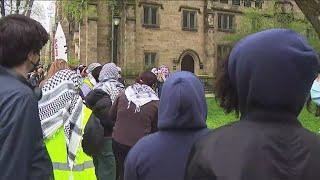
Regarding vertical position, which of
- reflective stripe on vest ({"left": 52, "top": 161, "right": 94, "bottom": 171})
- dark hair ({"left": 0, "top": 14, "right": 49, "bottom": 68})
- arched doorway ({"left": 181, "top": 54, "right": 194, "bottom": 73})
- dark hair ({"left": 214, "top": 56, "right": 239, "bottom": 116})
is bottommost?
reflective stripe on vest ({"left": 52, "top": 161, "right": 94, "bottom": 171})

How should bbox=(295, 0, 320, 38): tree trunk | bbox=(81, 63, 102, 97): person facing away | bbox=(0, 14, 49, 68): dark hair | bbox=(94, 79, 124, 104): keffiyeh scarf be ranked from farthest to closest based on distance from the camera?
bbox=(295, 0, 320, 38): tree trunk < bbox=(81, 63, 102, 97): person facing away < bbox=(94, 79, 124, 104): keffiyeh scarf < bbox=(0, 14, 49, 68): dark hair

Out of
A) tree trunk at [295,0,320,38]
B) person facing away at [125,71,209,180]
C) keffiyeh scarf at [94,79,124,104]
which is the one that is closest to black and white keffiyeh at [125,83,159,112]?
keffiyeh scarf at [94,79,124,104]

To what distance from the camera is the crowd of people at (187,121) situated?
2133mm

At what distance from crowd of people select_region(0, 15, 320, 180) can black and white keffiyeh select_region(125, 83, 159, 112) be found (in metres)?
1.36

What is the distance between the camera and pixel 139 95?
709cm

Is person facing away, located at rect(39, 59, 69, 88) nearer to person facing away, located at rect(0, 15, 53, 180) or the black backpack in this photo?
the black backpack

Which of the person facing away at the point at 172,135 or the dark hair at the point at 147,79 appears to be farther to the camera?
the dark hair at the point at 147,79

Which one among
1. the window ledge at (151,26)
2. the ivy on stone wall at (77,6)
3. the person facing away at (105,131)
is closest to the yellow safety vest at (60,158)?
the person facing away at (105,131)

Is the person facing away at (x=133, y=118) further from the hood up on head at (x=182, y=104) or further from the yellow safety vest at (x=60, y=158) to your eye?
the hood up on head at (x=182, y=104)

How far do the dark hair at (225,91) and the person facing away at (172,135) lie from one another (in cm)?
94

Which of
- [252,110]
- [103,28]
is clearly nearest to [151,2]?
[103,28]

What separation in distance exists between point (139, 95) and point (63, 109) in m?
2.34

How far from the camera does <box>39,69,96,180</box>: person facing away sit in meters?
4.75

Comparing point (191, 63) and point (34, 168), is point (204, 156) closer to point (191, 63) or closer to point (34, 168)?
point (34, 168)
